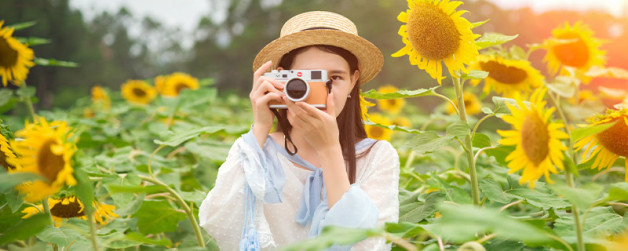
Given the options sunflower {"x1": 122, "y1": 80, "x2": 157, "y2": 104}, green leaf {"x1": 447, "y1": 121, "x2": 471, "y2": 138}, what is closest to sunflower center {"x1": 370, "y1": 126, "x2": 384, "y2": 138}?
green leaf {"x1": 447, "y1": 121, "x2": 471, "y2": 138}

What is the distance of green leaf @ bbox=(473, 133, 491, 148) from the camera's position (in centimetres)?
146

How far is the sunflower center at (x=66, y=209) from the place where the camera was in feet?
4.88

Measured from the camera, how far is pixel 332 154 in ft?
4.51

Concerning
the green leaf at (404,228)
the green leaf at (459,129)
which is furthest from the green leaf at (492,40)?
the green leaf at (404,228)

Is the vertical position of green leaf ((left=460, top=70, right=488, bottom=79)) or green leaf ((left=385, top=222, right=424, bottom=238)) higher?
green leaf ((left=460, top=70, right=488, bottom=79))

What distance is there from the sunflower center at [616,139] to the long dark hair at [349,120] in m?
0.62

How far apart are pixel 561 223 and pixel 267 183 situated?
74 centimetres

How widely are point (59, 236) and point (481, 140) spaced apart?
3.83 feet

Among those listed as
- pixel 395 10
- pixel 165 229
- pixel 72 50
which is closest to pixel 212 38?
pixel 72 50

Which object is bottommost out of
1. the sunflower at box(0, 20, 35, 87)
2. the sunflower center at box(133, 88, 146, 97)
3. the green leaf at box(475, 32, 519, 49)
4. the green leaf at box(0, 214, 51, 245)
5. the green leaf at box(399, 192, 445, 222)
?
the green leaf at box(399, 192, 445, 222)

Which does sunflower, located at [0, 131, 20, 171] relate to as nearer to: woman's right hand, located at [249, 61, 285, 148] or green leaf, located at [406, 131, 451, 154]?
woman's right hand, located at [249, 61, 285, 148]

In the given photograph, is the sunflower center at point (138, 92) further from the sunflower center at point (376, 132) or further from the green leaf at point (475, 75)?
the green leaf at point (475, 75)

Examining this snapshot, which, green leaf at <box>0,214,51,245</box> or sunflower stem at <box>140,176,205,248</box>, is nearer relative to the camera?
green leaf at <box>0,214,51,245</box>

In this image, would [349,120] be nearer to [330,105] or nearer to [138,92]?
[330,105]
